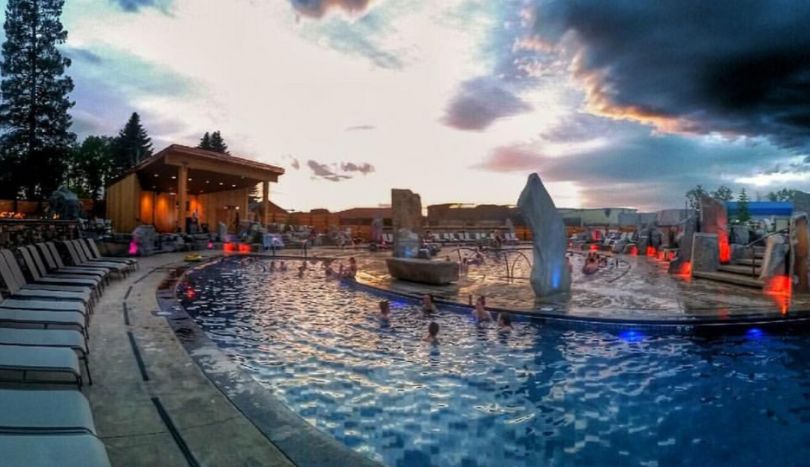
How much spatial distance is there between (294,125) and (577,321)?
26043 millimetres

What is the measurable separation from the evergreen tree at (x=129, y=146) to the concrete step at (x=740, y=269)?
6460cm

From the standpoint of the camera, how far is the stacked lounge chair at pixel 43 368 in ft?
6.57

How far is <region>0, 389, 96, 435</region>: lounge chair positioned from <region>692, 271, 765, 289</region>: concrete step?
14700mm

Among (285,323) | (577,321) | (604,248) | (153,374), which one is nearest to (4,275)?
(153,374)

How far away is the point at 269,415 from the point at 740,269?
642 inches

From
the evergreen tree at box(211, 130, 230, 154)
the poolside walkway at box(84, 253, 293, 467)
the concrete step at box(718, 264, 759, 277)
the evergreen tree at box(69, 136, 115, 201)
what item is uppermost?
the evergreen tree at box(211, 130, 230, 154)

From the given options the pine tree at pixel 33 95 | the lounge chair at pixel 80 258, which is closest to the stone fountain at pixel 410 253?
the lounge chair at pixel 80 258

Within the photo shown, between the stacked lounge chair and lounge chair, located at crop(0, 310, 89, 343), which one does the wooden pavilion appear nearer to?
the stacked lounge chair

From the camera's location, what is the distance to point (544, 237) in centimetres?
1059

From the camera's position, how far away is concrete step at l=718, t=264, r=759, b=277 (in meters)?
13.7

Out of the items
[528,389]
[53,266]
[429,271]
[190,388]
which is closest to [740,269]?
[429,271]

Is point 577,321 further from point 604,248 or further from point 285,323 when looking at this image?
point 604,248

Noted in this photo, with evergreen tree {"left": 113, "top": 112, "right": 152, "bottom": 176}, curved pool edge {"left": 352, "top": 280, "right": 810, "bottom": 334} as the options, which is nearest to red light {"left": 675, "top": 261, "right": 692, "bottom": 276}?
curved pool edge {"left": 352, "top": 280, "right": 810, "bottom": 334}

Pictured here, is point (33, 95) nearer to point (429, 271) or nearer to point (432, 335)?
point (429, 271)
